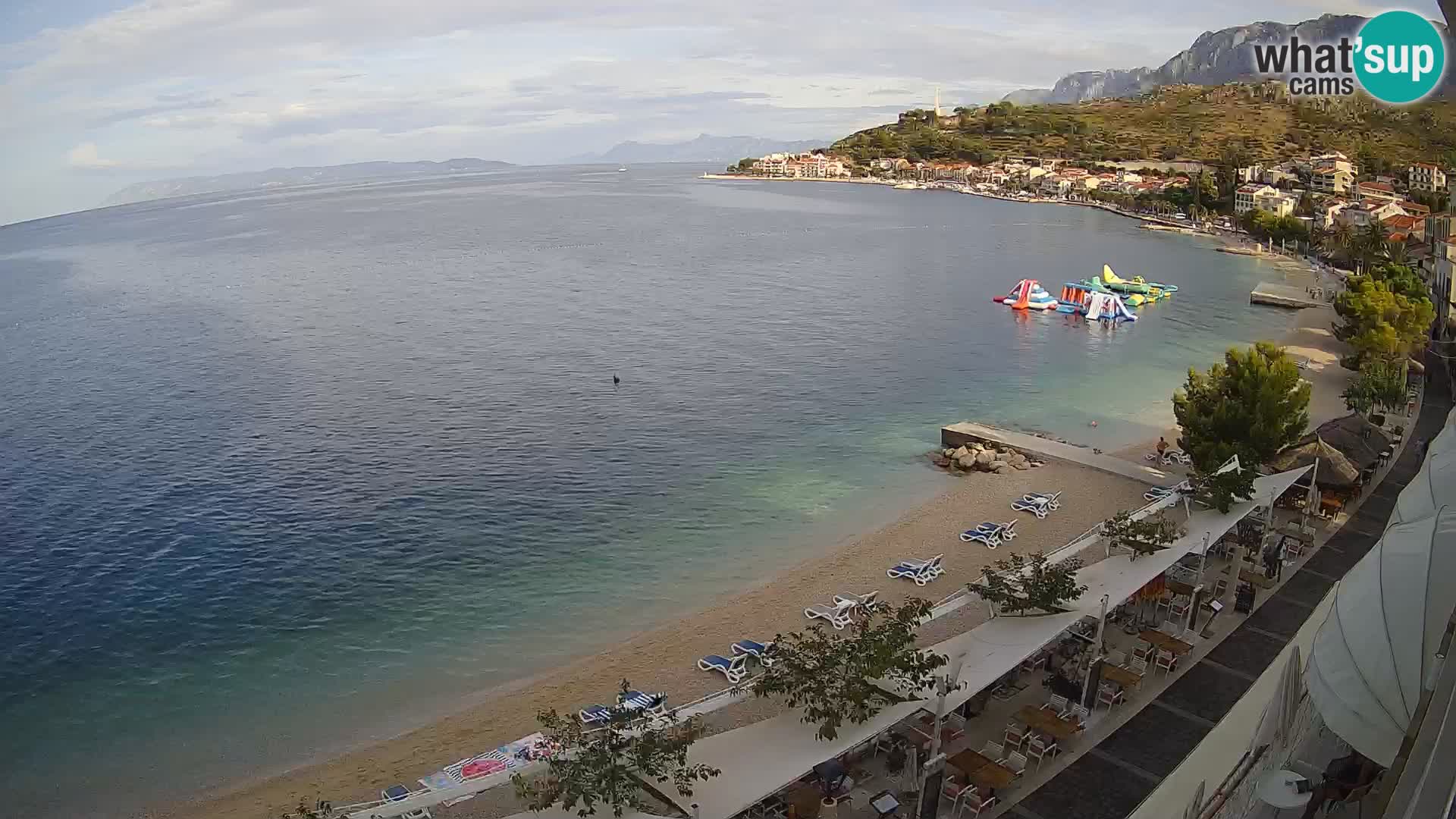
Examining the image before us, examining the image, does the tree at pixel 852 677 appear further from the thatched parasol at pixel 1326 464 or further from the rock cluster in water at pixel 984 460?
the rock cluster in water at pixel 984 460

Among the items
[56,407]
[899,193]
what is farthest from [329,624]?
[899,193]

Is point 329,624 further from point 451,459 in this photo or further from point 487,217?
point 487,217

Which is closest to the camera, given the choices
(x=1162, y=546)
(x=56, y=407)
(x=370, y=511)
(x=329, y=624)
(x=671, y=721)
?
(x=671, y=721)

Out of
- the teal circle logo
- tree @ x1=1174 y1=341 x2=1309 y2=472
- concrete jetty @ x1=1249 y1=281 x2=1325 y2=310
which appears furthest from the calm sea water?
the teal circle logo

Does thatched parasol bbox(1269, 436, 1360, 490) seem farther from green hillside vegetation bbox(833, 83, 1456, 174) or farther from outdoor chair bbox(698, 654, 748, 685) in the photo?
green hillside vegetation bbox(833, 83, 1456, 174)

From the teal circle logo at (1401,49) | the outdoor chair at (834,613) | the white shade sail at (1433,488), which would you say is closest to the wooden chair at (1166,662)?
the white shade sail at (1433,488)

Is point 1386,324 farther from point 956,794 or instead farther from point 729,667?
point 956,794
